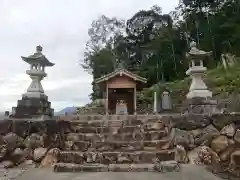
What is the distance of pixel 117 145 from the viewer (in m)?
5.60

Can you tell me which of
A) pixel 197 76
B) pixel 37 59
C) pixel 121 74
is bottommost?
pixel 197 76

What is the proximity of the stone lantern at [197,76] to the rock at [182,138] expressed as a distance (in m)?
1.68

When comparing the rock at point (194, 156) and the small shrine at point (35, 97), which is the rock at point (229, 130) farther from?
the small shrine at point (35, 97)

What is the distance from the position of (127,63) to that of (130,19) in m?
6.27

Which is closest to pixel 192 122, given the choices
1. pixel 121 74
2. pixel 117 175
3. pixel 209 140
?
pixel 209 140

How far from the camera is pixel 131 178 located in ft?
13.8

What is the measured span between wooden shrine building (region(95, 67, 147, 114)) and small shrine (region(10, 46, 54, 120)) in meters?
5.69

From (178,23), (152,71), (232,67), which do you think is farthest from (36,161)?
(178,23)

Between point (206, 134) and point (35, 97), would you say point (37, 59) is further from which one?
point (206, 134)

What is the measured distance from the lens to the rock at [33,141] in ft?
18.6

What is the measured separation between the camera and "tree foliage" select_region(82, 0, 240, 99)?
25.4 meters

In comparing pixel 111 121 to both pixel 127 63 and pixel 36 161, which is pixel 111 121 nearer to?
pixel 36 161

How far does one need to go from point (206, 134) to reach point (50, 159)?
348 centimetres

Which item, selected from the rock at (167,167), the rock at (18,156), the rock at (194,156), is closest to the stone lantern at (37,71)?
the rock at (18,156)
